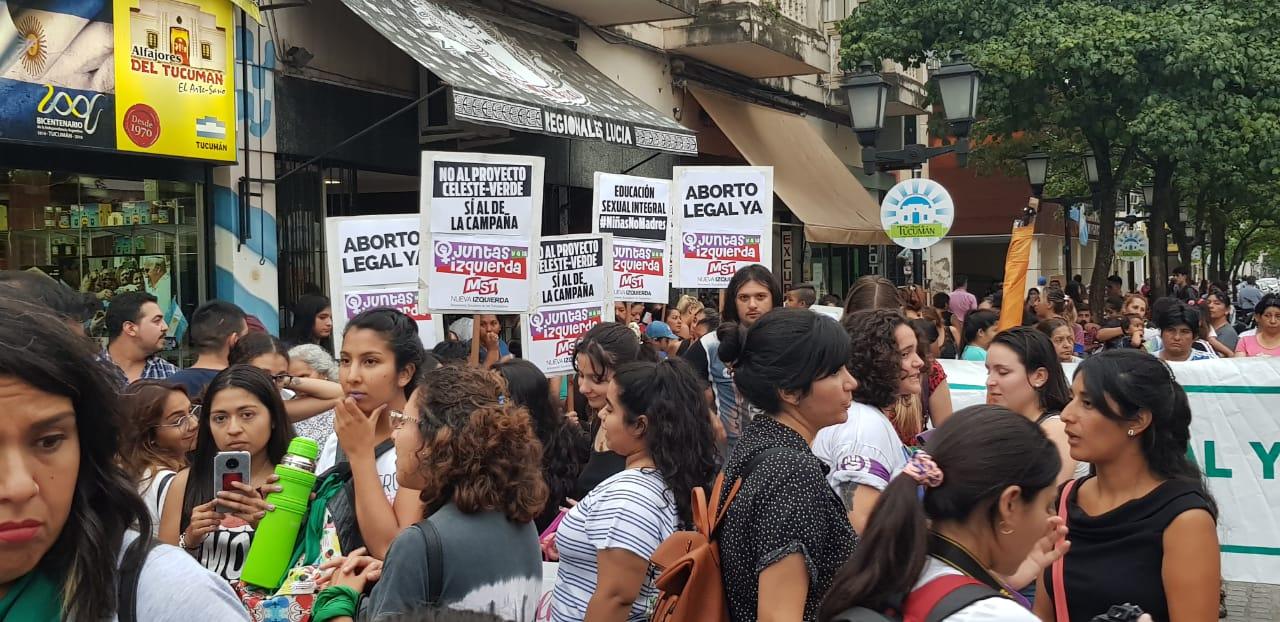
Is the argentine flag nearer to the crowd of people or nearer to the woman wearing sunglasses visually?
the crowd of people

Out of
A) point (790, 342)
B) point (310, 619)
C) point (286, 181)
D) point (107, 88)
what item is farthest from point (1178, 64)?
point (310, 619)

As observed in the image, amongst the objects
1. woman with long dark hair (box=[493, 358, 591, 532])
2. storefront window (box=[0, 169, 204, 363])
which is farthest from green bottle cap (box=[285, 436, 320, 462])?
storefront window (box=[0, 169, 204, 363])

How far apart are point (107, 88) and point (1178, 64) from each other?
47.1 feet

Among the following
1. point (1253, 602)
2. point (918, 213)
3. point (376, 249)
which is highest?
point (918, 213)

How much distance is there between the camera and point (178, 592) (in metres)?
1.70

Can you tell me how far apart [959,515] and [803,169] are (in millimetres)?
18006

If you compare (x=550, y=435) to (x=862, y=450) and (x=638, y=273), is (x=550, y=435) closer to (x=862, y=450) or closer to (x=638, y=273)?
(x=862, y=450)

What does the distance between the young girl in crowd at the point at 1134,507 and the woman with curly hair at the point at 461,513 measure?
1.63 m

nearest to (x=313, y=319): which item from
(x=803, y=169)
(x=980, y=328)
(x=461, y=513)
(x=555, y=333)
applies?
(x=555, y=333)

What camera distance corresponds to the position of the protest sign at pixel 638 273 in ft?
32.1

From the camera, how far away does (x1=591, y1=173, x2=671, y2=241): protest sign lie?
9.86 meters

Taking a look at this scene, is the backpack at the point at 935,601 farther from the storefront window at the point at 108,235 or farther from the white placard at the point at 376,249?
the storefront window at the point at 108,235

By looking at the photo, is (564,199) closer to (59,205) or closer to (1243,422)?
(59,205)

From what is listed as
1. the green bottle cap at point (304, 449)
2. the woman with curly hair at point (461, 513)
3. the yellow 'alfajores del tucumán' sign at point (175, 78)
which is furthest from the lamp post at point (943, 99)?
the green bottle cap at point (304, 449)
